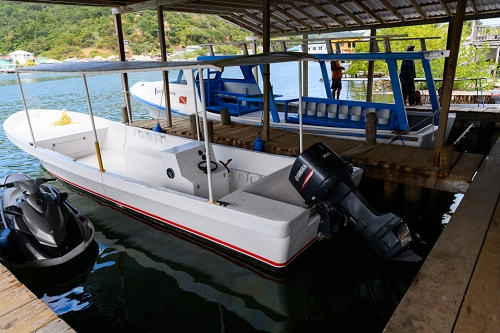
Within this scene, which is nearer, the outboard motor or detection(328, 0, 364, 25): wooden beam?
the outboard motor

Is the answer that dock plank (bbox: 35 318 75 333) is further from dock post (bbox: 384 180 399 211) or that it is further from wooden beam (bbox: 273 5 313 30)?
wooden beam (bbox: 273 5 313 30)

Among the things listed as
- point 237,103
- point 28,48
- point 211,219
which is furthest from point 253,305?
point 28,48

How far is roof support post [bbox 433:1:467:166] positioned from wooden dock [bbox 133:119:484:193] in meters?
0.28

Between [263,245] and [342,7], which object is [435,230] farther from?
[342,7]

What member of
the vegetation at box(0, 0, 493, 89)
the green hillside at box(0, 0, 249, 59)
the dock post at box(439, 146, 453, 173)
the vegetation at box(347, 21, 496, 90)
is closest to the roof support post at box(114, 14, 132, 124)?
the dock post at box(439, 146, 453, 173)

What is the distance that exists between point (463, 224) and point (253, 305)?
7.32ft

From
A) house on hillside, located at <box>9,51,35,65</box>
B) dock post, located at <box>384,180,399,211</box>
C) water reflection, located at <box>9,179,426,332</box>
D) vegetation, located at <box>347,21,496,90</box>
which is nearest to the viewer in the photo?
water reflection, located at <box>9,179,426,332</box>

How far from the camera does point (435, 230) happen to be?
17.4 feet

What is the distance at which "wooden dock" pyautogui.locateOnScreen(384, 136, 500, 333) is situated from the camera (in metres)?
2.21

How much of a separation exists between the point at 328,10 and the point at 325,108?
9.43 ft

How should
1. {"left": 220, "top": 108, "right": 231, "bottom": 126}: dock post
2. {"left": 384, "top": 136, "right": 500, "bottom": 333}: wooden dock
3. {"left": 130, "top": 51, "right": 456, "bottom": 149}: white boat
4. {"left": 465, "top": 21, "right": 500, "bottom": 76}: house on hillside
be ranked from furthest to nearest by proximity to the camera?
{"left": 465, "top": 21, "right": 500, "bottom": 76}: house on hillside, {"left": 220, "top": 108, "right": 231, "bottom": 126}: dock post, {"left": 130, "top": 51, "right": 456, "bottom": 149}: white boat, {"left": 384, "top": 136, "right": 500, "bottom": 333}: wooden dock

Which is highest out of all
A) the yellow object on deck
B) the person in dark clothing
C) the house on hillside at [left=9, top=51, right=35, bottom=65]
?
the house on hillside at [left=9, top=51, right=35, bottom=65]

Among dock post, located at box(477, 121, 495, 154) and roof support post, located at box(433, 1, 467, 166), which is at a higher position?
roof support post, located at box(433, 1, 467, 166)

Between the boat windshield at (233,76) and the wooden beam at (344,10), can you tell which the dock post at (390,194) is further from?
the boat windshield at (233,76)
